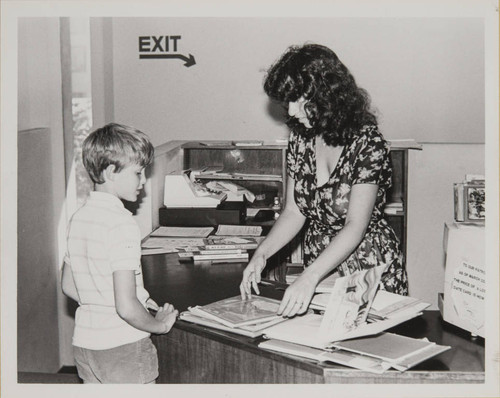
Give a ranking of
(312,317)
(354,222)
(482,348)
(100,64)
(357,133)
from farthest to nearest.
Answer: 1. (100,64)
2. (357,133)
3. (354,222)
4. (312,317)
5. (482,348)

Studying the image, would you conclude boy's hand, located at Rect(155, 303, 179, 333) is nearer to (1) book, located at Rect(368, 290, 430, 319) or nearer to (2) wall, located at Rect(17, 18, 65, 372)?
(1) book, located at Rect(368, 290, 430, 319)

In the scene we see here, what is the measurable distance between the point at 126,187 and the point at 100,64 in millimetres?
2926

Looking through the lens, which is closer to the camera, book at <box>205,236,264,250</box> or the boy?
the boy

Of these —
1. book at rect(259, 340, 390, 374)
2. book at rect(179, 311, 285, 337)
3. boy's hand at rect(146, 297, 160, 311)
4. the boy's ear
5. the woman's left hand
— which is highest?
the boy's ear

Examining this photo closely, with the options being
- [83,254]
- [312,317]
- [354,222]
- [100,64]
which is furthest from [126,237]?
[100,64]

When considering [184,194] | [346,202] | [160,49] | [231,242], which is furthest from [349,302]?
[160,49]

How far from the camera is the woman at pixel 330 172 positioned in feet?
7.38

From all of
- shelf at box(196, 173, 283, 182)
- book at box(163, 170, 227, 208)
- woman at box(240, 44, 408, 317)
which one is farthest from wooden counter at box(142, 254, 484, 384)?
shelf at box(196, 173, 283, 182)

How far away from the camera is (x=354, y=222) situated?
2211 mm

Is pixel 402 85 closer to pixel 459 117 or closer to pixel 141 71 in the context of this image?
pixel 459 117

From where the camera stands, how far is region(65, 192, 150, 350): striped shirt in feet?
6.16

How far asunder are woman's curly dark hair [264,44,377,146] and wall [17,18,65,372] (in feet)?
5.39

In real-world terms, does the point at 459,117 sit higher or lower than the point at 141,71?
lower

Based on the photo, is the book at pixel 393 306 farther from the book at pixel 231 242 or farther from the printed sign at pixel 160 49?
the printed sign at pixel 160 49
